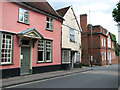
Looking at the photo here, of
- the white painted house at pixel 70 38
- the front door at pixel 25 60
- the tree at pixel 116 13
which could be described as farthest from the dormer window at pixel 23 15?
the tree at pixel 116 13

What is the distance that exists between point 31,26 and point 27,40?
146cm

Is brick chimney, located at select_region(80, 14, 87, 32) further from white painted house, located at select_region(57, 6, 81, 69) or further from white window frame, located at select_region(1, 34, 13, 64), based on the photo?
white window frame, located at select_region(1, 34, 13, 64)

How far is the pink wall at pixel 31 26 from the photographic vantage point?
10867mm

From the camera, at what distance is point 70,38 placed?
64.9ft

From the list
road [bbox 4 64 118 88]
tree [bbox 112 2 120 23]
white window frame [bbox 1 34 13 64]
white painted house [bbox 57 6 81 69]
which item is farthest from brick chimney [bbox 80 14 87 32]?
white window frame [bbox 1 34 13 64]

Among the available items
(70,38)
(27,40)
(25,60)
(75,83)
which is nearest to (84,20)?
(70,38)

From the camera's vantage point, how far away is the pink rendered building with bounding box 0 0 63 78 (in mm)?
10656

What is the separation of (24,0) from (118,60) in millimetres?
41888

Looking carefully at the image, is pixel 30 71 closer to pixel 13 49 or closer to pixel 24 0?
pixel 13 49

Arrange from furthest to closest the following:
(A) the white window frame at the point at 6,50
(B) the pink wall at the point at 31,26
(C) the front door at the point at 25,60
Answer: (C) the front door at the point at 25,60 → (B) the pink wall at the point at 31,26 → (A) the white window frame at the point at 6,50

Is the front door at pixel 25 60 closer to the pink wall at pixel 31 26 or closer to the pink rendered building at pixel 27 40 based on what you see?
the pink rendered building at pixel 27 40

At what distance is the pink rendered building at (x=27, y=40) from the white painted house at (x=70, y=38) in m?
1.34

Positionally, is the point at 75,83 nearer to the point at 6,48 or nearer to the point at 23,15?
the point at 6,48

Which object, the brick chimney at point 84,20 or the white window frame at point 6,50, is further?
the brick chimney at point 84,20
